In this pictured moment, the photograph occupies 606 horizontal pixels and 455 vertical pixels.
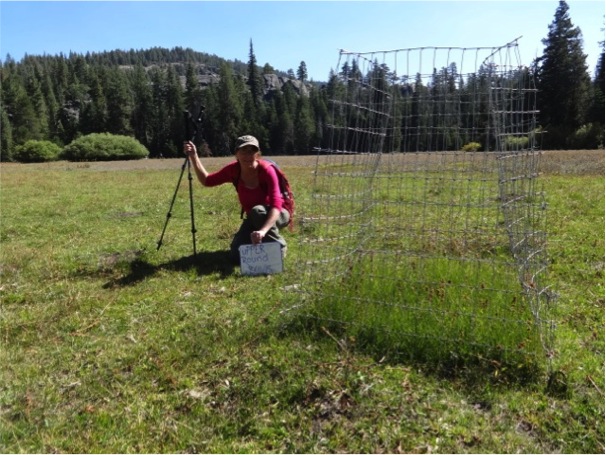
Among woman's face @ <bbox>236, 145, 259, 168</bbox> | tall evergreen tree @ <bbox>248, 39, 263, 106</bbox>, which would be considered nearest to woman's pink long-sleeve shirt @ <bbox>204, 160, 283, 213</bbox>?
woman's face @ <bbox>236, 145, 259, 168</bbox>

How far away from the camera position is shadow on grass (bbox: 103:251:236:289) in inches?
243

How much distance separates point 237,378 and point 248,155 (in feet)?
10.4

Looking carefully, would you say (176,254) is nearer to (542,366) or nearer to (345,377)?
(345,377)

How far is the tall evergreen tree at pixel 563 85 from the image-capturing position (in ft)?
128

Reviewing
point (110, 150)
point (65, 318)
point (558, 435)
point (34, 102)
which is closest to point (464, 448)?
point (558, 435)

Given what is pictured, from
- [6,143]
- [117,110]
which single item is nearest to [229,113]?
[117,110]

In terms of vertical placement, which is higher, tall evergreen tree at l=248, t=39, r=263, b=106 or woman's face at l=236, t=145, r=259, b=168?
tall evergreen tree at l=248, t=39, r=263, b=106

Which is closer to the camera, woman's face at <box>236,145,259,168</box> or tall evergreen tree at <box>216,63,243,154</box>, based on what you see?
woman's face at <box>236,145,259,168</box>

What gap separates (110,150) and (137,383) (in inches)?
2284

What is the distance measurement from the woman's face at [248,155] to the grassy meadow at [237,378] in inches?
52.7

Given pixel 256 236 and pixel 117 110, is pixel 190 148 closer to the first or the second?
pixel 256 236

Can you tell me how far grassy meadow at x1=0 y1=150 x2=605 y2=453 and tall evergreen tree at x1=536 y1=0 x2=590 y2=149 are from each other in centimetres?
3782

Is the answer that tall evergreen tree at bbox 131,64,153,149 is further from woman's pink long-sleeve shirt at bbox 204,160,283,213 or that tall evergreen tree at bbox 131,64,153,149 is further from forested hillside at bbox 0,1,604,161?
woman's pink long-sleeve shirt at bbox 204,160,283,213

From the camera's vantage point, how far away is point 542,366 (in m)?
3.61
